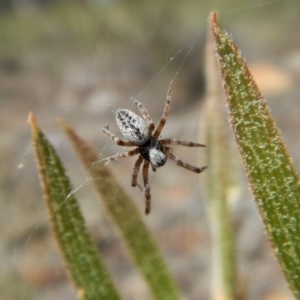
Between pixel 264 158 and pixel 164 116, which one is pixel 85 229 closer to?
pixel 264 158

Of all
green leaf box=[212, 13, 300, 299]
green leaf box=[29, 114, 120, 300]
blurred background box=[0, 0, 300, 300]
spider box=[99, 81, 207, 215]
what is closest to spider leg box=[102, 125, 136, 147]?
spider box=[99, 81, 207, 215]

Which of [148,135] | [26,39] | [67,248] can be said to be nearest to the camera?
[67,248]

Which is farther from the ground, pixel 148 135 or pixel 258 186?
pixel 148 135

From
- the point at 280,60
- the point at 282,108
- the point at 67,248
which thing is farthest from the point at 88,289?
the point at 280,60

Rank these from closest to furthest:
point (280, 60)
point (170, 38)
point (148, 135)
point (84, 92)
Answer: point (148, 135) → point (280, 60) → point (84, 92) → point (170, 38)

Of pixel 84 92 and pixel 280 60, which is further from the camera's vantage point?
pixel 84 92

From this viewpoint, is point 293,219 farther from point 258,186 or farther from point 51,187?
point 51,187

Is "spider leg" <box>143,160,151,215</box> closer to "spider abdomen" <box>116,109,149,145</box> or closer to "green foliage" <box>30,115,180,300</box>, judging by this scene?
"spider abdomen" <box>116,109,149,145</box>
